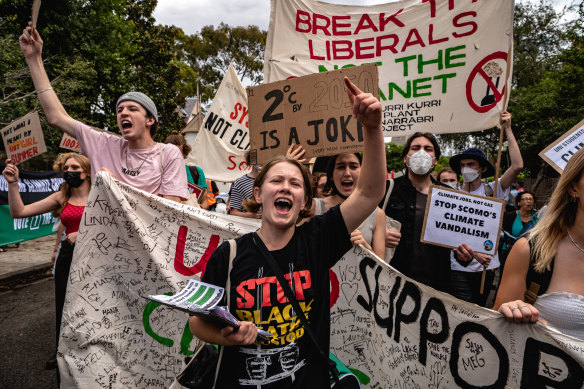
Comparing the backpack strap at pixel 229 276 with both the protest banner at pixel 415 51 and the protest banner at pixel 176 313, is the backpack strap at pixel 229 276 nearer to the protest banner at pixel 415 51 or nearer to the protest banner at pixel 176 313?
the protest banner at pixel 176 313

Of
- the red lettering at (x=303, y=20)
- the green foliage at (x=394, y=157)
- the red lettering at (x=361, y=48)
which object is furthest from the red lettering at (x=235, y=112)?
the green foliage at (x=394, y=157)

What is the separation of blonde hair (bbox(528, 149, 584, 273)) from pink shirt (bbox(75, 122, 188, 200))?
89.9 inches

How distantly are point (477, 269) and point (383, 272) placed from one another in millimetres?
1635

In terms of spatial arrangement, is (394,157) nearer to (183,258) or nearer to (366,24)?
(366,24)

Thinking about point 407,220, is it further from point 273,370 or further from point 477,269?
point 273,370

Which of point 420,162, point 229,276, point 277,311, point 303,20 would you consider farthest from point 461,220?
point 303,20

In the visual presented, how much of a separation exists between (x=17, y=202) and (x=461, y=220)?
12.2ft

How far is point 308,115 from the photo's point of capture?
2.96 metres

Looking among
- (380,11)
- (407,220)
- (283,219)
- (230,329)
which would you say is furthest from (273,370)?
(380,11)

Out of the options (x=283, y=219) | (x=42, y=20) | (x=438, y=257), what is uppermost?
(x=42, y=20)

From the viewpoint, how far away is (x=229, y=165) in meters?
6.50

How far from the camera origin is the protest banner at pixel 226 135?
21.0ft

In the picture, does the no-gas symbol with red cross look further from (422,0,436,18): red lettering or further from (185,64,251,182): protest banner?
(185,64,251,182): protest banner

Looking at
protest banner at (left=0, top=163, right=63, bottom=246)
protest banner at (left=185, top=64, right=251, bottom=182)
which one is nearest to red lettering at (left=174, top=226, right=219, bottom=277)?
protest banner at (left=185, top=64, right=251, bottom=182)
